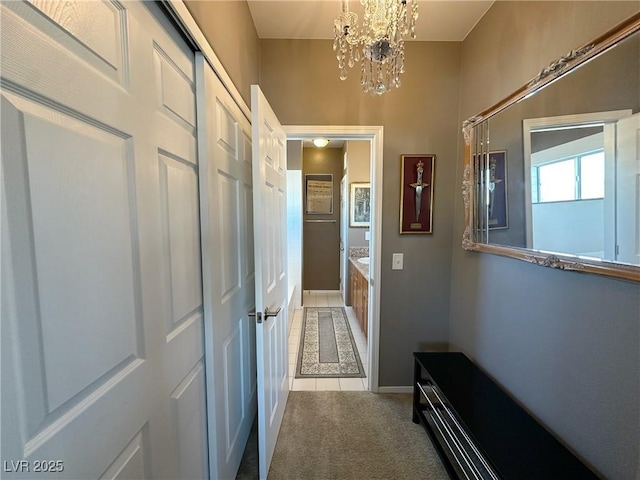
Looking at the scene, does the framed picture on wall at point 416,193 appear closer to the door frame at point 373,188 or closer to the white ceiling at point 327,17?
the door frame at point 373,188

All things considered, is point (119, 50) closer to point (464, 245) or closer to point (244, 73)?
point (244, 73)

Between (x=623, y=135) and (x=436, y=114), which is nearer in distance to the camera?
(x=623, y=135)

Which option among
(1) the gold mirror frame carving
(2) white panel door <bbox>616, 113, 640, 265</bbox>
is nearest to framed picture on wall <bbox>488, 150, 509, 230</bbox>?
(1) the gold mirror frame carving

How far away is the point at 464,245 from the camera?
187 cm

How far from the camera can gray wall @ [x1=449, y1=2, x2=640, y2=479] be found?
0.91 meters

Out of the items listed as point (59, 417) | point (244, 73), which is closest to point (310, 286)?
point (244, 73)

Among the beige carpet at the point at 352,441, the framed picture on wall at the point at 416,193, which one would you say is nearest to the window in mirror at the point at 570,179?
the framed picture on wall at the point at 416,193

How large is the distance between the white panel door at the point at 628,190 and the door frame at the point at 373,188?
4.26ft

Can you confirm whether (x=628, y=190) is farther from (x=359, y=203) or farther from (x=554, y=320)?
(x=359, y=203)

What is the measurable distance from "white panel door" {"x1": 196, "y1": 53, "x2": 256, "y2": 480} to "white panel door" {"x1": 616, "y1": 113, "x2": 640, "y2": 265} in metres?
1.48

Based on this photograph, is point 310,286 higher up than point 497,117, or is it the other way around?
point 497,117

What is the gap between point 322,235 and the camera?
5102 mm

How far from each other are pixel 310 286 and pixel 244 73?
405cm

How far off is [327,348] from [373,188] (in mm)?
1876
